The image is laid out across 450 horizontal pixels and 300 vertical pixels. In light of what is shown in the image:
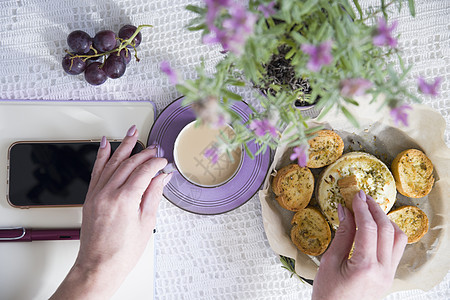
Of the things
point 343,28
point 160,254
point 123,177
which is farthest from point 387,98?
point 160,254

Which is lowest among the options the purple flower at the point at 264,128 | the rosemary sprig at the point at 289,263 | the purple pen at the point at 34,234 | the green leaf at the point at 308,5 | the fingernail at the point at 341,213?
the rosemary sprig at the point at 289,263

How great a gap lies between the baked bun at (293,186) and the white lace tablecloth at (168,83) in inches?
3.3

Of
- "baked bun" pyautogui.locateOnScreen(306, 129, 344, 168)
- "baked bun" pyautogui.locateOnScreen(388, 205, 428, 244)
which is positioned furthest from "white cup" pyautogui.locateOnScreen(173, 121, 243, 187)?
A: "baked bun" pyautogui.locateOnScreen(388, 205, 428, 244)

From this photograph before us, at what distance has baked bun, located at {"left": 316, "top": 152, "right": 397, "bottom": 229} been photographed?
831 mm

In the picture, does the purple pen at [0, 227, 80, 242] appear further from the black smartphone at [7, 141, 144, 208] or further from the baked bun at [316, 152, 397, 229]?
the baked bun at [316, 152, 397, 229]

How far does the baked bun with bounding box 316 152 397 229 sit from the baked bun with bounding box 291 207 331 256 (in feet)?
0.07

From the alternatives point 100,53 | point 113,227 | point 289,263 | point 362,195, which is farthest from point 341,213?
point 100,53

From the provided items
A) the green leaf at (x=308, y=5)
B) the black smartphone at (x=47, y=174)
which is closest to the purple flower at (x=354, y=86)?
the green leaf at (x=308, y=5)

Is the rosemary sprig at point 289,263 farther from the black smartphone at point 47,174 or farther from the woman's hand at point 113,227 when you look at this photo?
the black smartphone at point 47,174

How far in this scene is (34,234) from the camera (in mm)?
836

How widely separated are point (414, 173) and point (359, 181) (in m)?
Result: 0.13

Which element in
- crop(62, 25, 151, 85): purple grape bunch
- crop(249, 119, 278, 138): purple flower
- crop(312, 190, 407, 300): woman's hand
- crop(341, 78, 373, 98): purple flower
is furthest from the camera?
crop(62, 25, 151, 85): purple grape bunch

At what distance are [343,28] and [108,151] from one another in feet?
1.84

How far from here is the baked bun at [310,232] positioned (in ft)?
2.78
